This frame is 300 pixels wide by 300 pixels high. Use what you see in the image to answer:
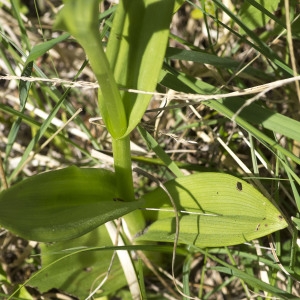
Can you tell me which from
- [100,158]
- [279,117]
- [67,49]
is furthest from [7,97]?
[279,117]

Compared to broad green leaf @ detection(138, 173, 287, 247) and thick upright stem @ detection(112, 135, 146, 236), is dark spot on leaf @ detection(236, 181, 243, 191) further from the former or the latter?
thick upright stem @ detection(112, 135, 146, 236)

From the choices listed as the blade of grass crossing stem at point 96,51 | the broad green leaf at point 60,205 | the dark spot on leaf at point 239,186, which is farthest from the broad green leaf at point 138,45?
the dark spot on leaf at point 239,186

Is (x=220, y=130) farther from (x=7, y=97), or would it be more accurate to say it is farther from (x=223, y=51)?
(x=7, y=97)

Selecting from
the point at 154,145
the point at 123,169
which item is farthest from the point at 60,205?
the point at 154,145

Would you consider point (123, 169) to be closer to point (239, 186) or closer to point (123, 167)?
point (123, 167)

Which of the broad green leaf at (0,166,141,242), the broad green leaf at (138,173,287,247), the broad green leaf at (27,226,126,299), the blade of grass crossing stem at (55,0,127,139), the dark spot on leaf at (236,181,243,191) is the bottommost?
the broad green leaf at (27,226,126,299)

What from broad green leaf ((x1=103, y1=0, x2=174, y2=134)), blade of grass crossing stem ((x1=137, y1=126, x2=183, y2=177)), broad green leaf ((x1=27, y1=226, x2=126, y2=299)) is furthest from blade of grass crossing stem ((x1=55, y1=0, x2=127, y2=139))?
broad green leaf ((x1=27, y1=226, x2=126, y2=299))
